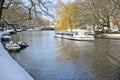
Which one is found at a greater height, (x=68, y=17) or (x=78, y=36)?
(x=68, y=17)

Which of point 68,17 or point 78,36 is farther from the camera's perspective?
point 68,17

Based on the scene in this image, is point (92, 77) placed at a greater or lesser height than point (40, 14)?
lesser

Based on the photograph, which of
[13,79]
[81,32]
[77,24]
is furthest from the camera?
[77,24]

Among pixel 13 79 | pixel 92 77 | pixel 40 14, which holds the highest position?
pixel 40 14

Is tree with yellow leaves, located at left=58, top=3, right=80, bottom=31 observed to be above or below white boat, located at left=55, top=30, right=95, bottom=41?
above

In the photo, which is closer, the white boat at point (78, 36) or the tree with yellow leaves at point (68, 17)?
the white boat at point (78, 36)

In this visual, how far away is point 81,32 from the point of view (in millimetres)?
54062

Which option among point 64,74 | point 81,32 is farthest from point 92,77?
point 81,32

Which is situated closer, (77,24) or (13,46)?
(13,46)

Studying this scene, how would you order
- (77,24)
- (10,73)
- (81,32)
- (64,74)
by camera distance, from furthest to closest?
(77,24) < (81,32) < (64,74) < (10,73)

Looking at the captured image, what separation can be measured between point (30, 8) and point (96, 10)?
3598 centimetres

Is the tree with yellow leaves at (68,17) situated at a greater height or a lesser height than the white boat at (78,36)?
greater

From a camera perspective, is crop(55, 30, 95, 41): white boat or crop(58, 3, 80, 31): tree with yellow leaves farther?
crop(58, 3, 80, 31): tree with yellow leaves

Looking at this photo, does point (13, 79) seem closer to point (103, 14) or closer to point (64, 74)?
point (64, 74)
